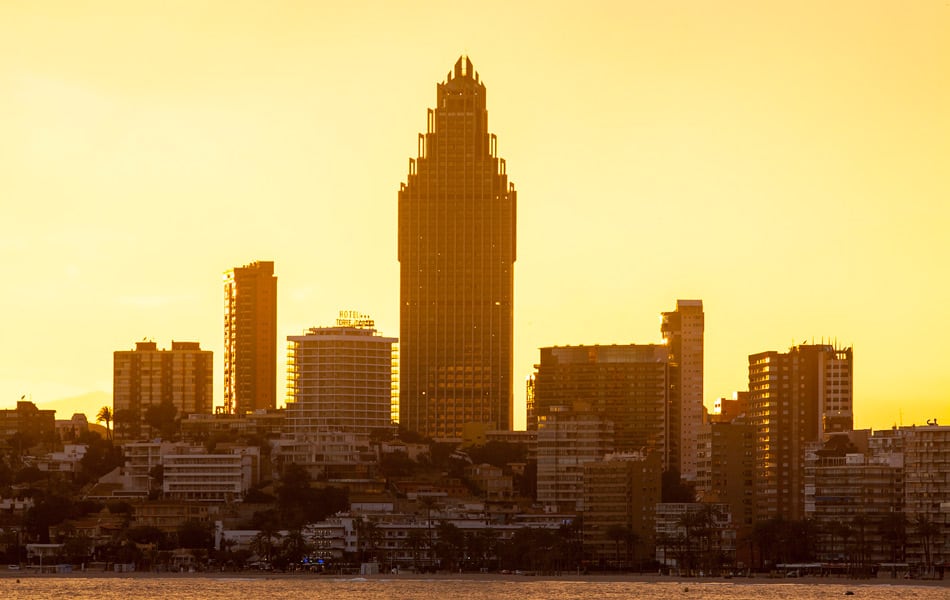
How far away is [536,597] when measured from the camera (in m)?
190

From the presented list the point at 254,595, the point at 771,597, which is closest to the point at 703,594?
the point at 771,597

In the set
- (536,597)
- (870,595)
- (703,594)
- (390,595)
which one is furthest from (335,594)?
(870,595)

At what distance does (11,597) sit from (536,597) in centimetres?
4440

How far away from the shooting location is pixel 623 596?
196125mm

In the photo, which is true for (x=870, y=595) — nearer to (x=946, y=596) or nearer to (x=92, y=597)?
(x=946, y=596)

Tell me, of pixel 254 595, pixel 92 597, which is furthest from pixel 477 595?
pixel 92 597

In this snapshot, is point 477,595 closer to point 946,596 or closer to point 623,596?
point 623,596

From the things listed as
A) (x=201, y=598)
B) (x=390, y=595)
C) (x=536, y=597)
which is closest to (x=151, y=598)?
(x=201, y=598)

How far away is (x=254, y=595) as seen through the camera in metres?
194

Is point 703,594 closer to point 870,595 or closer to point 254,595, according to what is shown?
point 870,595

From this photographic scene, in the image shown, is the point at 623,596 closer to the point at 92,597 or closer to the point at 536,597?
the point at 536,597

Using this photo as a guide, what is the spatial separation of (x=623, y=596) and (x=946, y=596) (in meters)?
26.9

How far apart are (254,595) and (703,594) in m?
38.5

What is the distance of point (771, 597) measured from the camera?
636 feet
